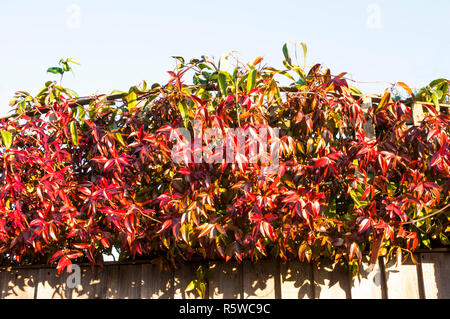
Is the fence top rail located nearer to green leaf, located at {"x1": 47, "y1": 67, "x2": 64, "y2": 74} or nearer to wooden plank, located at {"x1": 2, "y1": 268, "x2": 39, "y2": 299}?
wooden plank, located at {"x1": 2, "y1": 268, "x2": 39, "y2": 299}

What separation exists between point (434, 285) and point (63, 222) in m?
1.73

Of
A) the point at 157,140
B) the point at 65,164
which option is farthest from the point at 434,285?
the point at 65,164

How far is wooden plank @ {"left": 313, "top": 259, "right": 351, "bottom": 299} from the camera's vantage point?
237cm

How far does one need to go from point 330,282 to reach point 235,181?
66 cm

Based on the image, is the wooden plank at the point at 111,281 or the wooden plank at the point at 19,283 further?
the wooden plank at the point at 19,283

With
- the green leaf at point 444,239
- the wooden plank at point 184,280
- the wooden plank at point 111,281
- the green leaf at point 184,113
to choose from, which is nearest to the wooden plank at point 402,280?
the green leaf at point 444,239

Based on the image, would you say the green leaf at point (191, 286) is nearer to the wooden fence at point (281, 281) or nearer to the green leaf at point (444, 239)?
the wooden fence at point (281, 281)

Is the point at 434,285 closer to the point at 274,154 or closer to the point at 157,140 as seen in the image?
the point at 274,154

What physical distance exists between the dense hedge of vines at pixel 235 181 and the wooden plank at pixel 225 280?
→ 4.4 inches

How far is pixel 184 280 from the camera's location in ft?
8.08

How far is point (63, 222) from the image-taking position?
2.41 meters

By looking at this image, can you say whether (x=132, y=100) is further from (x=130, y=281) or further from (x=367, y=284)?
(x=367, y=284)

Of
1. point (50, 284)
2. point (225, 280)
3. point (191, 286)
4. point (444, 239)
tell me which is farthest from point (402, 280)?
point (50, 284)

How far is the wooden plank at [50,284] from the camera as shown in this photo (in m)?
2.60
